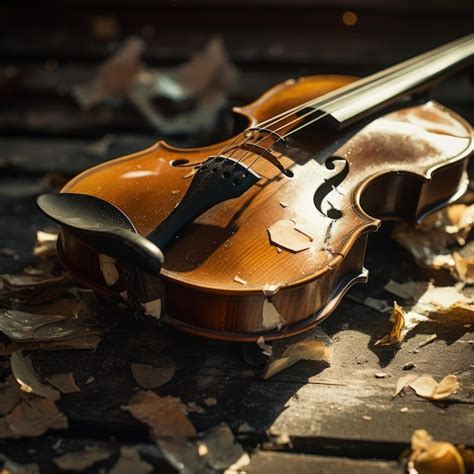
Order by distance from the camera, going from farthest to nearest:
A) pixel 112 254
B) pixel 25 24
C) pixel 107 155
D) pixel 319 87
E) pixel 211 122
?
pixel 25 24
pixel 211 122
pixel 107 155
pixel 319 87
pixel 112 254

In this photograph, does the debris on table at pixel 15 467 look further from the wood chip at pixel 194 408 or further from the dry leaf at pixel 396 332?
the dry leaf at pixel 396 332

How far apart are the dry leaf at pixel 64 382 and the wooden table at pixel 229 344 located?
0.02 meters

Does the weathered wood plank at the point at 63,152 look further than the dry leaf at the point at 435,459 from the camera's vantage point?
Yes

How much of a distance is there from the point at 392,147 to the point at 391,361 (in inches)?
21.9

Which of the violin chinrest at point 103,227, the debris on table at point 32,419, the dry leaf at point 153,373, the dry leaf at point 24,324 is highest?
the violin chinrest at point 103,227

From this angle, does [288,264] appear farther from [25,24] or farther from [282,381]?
[25,24]

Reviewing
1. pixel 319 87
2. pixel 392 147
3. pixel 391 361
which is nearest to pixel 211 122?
pixel 319 87

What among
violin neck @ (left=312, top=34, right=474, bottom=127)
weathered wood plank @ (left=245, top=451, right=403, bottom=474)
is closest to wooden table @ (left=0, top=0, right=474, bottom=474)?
weathered wood plank @ (left=245, top=451, right=403, bottom=474)

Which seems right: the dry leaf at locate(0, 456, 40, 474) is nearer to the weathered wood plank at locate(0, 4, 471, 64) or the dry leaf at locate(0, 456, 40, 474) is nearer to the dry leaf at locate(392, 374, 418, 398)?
the dry leaf at locate(392, 374, 418, 398)

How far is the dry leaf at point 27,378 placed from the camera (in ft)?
4.42

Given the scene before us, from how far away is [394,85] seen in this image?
5.93ft

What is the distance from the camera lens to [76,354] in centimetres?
147

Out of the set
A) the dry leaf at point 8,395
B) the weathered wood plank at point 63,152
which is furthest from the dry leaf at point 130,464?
the weathered wood plank at point 63,152

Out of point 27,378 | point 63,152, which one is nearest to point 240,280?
point 27,378
